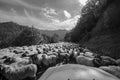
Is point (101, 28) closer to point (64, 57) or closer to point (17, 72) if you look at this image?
point (64, 57)

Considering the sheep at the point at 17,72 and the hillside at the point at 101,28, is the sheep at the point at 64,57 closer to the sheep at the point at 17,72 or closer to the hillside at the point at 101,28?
the sheep at the point at 17,72

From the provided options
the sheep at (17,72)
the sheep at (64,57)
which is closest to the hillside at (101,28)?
the sheep at (64,57)

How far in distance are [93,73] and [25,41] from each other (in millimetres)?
40258

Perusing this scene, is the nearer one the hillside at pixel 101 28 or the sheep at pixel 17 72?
the sheep at pixel 17 72

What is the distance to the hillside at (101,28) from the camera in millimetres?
10508

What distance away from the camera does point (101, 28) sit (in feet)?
61.6

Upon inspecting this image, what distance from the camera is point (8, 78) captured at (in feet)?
15.7

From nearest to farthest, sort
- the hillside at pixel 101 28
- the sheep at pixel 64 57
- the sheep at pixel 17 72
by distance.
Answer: the sheep at pixel 17 72 < the sheep at pixel 64 57 < the hillside at pixel 101 28

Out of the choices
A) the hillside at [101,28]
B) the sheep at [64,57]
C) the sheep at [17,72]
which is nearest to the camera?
the sheep at [17,72]

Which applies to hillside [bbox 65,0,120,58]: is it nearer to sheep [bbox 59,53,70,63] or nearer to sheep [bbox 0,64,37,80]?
sheep [bbox 59,53,70,63]

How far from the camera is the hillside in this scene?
10.5 metres

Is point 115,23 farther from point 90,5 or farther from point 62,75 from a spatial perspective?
point 90,5

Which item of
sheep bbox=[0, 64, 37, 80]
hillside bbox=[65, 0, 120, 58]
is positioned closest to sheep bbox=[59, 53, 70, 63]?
sheep bbox=[0, 64, 37, 80]

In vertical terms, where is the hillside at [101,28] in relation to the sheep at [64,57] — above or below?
above
